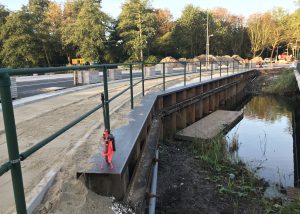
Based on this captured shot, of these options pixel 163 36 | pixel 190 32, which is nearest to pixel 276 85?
pixel 163 36

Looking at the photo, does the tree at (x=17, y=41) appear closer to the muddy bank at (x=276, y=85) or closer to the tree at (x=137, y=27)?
the tree at (x=137, y=27)

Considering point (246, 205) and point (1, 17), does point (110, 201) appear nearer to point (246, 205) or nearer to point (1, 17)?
point (246, 205)

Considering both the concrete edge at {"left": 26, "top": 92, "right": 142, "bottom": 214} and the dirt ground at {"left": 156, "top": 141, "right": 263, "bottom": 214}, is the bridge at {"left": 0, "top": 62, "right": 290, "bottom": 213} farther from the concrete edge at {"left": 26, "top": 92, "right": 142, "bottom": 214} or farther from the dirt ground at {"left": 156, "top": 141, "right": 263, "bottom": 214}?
the dirt ground at {"left": 156, "top": 141, "right": 263, "bottom": 214}

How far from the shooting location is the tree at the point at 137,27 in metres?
49.9

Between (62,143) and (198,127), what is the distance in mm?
7868

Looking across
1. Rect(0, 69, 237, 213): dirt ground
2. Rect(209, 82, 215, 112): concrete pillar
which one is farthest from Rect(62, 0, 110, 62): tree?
Rect(0, 69, 237, 213): dirt ground

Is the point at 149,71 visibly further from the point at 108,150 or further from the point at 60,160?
the point at 108,150

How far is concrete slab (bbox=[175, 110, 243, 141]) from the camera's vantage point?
1039 cm

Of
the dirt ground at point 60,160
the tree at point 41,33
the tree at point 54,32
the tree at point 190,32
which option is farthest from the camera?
the tree at point 190,32

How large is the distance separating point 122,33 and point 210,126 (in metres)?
41.7

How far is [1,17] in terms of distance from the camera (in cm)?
4409

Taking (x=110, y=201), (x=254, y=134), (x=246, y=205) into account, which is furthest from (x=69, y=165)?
(x=254, y=134)

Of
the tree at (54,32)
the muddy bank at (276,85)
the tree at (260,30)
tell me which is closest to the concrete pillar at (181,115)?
the muddy bank at (276,85)

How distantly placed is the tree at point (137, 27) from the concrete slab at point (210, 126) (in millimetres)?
36014
